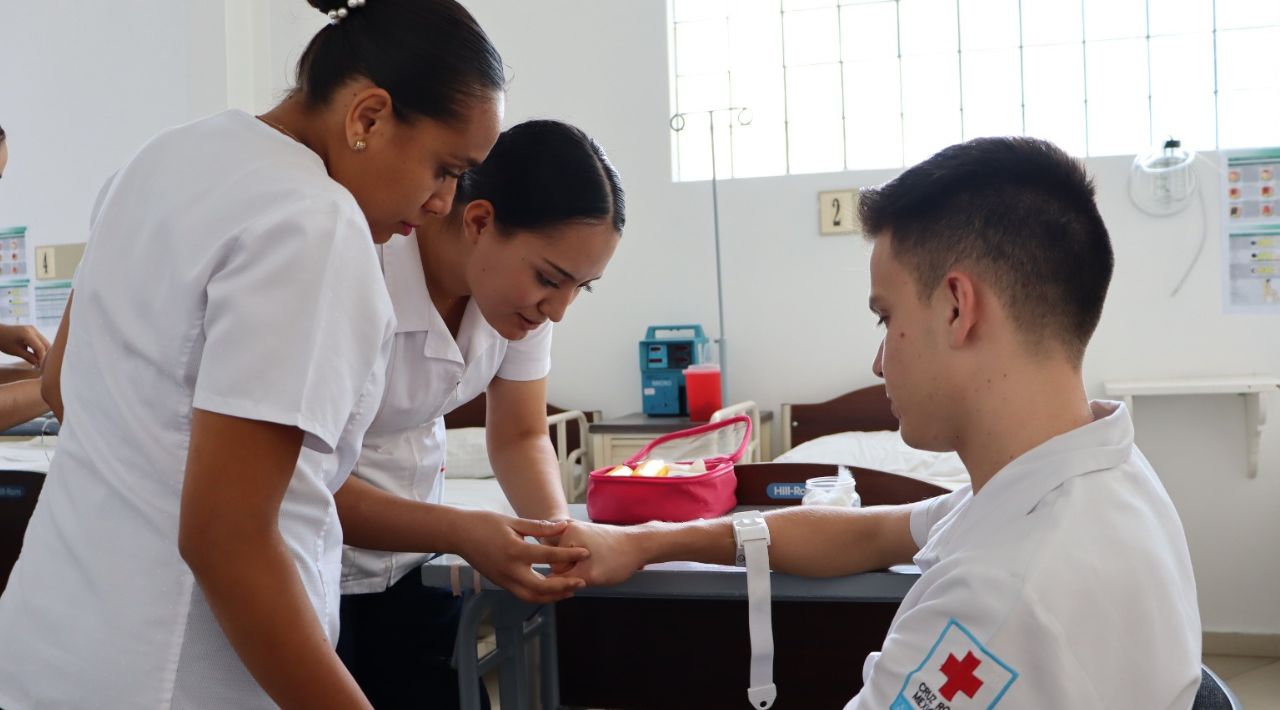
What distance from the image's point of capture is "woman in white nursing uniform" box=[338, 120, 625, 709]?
1.31m

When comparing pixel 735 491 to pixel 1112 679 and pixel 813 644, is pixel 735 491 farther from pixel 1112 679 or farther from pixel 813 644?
pixel 1112 679

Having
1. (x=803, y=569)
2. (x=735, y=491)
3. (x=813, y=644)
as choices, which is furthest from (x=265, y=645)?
(x=735, y=491)

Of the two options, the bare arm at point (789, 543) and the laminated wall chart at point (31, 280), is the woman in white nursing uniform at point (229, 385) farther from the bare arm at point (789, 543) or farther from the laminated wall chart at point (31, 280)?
the laminated wall chart at point (31, 280)

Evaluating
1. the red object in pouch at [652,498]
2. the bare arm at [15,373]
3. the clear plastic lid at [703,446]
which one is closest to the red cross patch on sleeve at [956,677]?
the red object in pouch at [652,498]

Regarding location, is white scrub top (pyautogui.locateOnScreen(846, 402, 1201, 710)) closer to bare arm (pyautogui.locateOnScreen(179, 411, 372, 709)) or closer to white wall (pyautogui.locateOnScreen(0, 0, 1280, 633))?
bare arm (pyautogui.locateOnScreen(179, 411, 372, 709))

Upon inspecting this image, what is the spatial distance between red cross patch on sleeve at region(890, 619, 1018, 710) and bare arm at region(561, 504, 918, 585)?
1.61 feet

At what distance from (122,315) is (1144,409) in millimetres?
3596

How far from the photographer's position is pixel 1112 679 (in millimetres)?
752

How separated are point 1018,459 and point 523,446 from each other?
37.6 inches

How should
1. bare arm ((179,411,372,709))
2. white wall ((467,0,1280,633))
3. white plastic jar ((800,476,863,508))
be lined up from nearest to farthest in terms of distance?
bare arm ((179,411,372,709)) < white plastic jar ((800,476,863,508)) < white wall ((467,0,1280,633))

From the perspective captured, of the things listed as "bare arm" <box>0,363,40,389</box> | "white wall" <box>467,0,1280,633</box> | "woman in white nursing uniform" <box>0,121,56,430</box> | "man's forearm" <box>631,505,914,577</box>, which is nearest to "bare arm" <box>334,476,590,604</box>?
"man's forearm" <box>631,505,914,577</box>

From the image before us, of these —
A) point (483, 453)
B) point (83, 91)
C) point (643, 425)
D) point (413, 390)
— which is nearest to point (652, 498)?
point (413, 390)

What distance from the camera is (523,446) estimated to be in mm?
1672

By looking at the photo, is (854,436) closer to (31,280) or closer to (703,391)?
(703,391)
